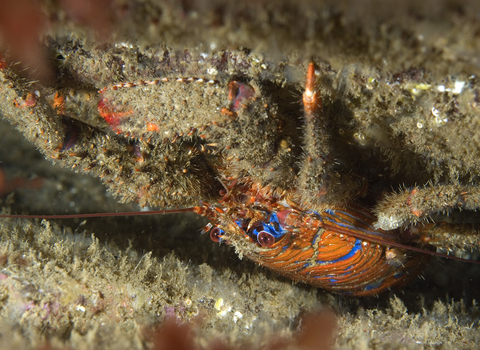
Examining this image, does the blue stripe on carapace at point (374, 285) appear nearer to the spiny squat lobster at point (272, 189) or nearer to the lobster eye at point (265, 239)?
the spiny squat lobster at point (272, 189)

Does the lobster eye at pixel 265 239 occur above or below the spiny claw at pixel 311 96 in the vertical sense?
below

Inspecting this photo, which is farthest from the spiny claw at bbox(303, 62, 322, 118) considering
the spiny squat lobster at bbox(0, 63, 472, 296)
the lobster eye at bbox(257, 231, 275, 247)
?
the lobster eye at bbox(257, 231, 275, 247)

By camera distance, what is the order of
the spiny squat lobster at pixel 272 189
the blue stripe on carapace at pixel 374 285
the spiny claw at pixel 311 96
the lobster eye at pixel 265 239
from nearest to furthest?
the spiny claw at pixel 311 96
the spiny squat lobster at pixel 272 189
the lobster eye at pixel 265 239
the blue stripe on carapace at pixel 374 285

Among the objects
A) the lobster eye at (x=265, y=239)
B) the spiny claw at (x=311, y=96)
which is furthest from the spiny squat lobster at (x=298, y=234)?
the spiny claw at (x=311, y=96)

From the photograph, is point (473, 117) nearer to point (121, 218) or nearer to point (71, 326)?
point (71, 326)

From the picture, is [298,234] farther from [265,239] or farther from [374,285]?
[374,285]

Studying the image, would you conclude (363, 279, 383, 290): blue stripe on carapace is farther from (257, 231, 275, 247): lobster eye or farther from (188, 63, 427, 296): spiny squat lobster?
(257, 231, 275, 247): lobster eye

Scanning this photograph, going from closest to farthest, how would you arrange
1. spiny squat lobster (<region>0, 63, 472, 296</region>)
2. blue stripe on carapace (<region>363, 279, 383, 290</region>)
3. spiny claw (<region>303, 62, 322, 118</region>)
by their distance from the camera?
spiny claw (<region>303, 62, 322, 118</region>), spiny squat lobster (<region>0, 63, 472, 296</region>), blue stripe on carapace (<region>363, 279, 383, 290</region>)

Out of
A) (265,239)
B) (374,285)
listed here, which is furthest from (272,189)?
(374,285)

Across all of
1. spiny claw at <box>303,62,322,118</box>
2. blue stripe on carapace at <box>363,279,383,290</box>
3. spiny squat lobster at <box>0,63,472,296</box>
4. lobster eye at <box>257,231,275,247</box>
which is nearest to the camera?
spiny claw at <box>303,62,322,118</box>
